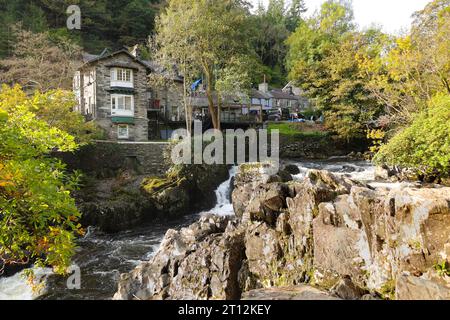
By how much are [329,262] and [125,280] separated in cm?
576

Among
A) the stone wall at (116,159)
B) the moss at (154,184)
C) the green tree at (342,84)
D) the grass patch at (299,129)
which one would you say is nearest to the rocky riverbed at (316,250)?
the moss at (154,184)

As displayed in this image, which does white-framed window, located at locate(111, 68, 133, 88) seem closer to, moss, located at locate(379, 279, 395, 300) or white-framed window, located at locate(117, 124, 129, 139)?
white-framed window, located at locate(117, 124, 129, 139)

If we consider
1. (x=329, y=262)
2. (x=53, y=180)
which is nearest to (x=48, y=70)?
(x=53, y=180)

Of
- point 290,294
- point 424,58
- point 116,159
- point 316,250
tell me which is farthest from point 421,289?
point 116,159

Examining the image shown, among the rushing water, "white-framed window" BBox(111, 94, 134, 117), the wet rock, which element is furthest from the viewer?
"white-framed window" BBox(111, 94, 134, 117)

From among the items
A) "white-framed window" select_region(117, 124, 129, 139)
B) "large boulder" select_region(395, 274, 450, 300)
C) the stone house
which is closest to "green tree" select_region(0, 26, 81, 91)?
Answer: the stone house

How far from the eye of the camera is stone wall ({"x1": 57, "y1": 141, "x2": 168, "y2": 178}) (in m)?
21.0

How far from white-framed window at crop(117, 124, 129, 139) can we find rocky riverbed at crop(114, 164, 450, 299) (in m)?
19.7

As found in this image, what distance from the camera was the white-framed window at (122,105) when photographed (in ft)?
92.5

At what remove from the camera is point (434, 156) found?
39.1 ft

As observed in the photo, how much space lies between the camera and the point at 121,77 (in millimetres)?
28281

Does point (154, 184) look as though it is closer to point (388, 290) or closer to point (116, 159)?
point (116, 159)

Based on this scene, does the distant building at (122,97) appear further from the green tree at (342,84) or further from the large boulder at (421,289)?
the large boulder at (421,289)

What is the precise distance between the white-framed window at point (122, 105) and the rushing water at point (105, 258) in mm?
12817
